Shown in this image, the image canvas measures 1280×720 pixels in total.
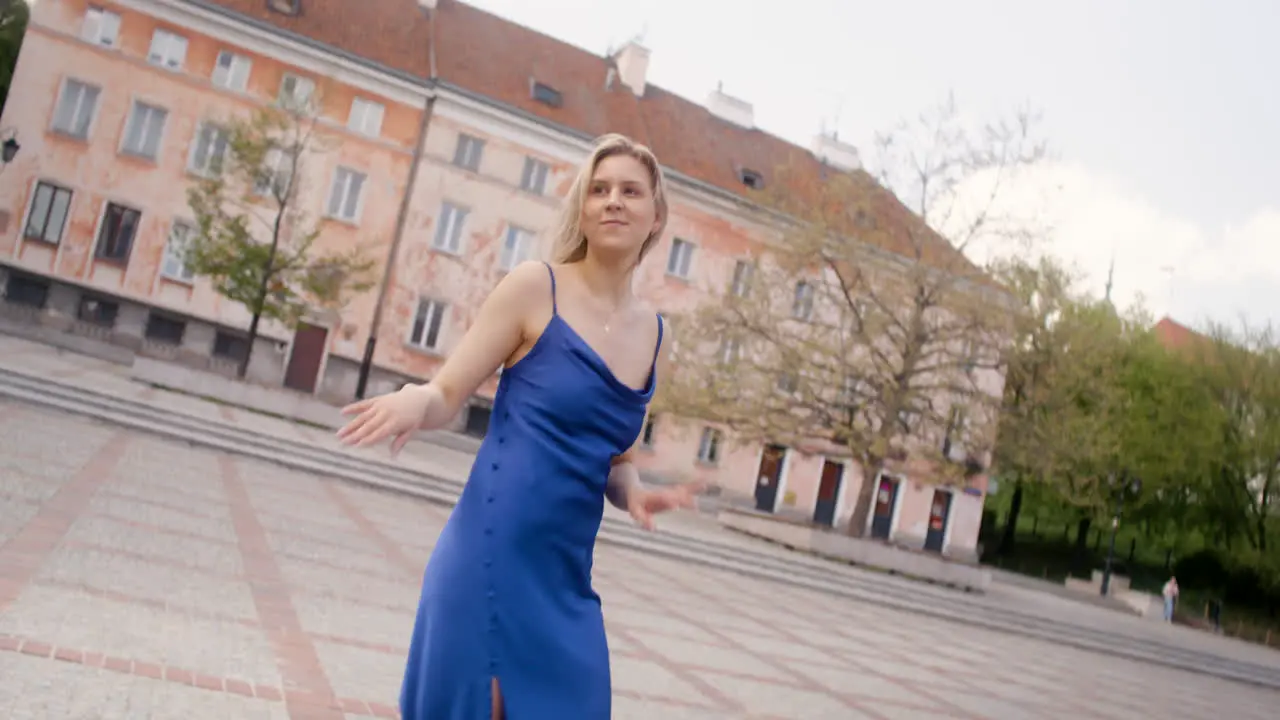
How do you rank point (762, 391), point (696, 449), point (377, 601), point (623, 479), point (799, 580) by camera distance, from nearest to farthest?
point (623, 479), point (377, 601), point (799, 580), point (762, 391), point (696, 449)

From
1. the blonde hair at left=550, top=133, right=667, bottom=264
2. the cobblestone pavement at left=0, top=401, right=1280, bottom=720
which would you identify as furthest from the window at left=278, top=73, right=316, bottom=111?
the blonde hair at left=550, top=133, right=667, bottom=264

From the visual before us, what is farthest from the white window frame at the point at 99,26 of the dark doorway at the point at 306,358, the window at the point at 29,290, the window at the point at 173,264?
the dark doorway at the point at 306,358

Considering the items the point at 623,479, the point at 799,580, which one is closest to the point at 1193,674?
the point at 799,580

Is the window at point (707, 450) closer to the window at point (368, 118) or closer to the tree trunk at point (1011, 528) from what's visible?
the window at point (368, 118)

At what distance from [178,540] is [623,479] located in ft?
21.3

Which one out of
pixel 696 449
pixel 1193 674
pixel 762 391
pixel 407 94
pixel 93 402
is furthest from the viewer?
pixel 696 449

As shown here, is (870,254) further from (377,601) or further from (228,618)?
(228,618)

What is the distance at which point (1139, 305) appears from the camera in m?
48.1

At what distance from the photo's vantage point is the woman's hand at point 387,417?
2033mm

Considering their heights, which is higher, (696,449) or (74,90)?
(74,90)

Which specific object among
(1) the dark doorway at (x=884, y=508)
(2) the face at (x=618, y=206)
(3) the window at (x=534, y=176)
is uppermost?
(3) the window at (x=534, y=176)

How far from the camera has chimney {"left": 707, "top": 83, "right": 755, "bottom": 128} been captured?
44.3m

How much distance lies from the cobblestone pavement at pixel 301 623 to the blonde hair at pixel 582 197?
2.85 m

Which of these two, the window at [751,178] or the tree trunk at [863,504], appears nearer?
the tree trunk at [863,504]
